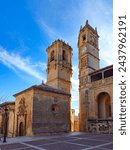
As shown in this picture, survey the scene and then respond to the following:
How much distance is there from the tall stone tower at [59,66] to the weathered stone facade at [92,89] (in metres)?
4.57

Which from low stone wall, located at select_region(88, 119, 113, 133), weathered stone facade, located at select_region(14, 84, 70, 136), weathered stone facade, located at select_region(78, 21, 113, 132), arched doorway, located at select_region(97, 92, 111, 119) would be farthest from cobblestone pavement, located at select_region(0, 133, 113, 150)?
arched doorway, located at select_region(97, 92, 111, 119)

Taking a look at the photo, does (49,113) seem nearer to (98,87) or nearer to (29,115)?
(29,115)

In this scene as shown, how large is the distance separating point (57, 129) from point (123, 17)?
18781 mm

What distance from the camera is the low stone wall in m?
20.4

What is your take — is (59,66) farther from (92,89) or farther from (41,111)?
(41,111)

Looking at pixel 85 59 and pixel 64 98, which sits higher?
pixel 85 59

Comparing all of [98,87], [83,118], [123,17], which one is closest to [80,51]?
[98,87]

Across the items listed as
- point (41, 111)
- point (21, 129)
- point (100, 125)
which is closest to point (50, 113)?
point (41, 111)

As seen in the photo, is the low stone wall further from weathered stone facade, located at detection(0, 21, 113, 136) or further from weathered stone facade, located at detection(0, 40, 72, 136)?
weathered stone facade, located at detection(0, 40, 72, 136)

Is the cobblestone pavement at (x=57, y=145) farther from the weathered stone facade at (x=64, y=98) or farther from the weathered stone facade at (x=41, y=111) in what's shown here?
the weathered stone facade at (x=64, y=98)

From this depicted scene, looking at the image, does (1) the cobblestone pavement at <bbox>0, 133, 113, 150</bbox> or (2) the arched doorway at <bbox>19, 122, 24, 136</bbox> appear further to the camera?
(2) the arched doorway at <bbox>19, 122, 24, 136</bbox>

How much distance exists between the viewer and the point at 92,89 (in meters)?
24.1

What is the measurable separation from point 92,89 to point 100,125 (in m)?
5.17

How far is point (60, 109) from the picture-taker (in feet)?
69.2
